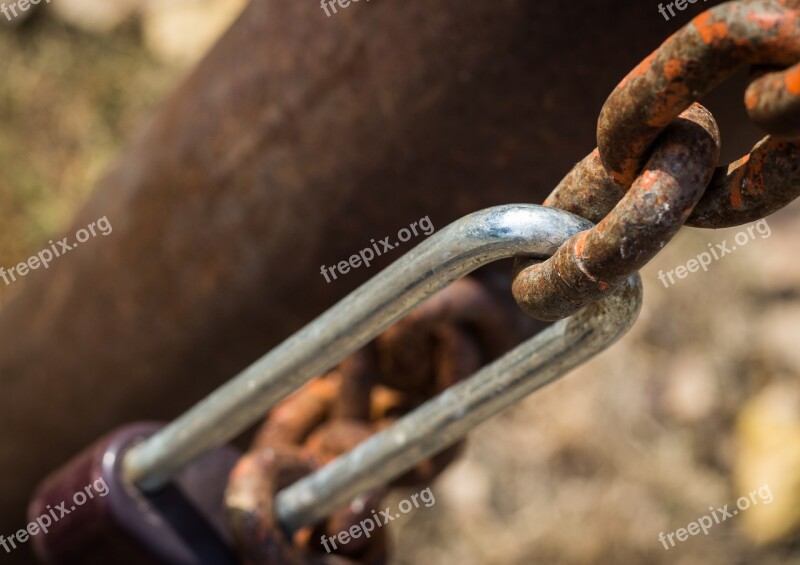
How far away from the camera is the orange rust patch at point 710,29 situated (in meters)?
0.47

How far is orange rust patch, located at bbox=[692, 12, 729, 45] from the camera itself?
0.47 metres

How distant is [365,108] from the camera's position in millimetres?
899

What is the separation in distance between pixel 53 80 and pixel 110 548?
8.46 ft

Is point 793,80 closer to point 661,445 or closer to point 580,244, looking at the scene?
point 580,244

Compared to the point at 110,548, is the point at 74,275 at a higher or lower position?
higher

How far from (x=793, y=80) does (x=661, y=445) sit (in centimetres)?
209

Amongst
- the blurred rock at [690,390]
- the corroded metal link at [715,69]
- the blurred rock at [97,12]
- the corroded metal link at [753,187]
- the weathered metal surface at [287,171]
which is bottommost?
the blurred rock at [690,390]

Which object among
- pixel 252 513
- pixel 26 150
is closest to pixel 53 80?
pixel 26 150

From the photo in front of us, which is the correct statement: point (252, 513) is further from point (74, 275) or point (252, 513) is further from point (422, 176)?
point (74, 275)

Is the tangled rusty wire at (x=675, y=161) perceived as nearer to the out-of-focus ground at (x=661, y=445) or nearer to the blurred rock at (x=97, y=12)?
the out-of-focus ground at (x=661, y=445)

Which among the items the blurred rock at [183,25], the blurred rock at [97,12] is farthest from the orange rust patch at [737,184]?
the blurred rock at [97,12]

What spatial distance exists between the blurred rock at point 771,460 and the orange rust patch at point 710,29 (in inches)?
81.8

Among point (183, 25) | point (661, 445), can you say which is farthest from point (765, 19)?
point (183, 25)

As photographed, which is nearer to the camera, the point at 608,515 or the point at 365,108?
the point at 365,108
